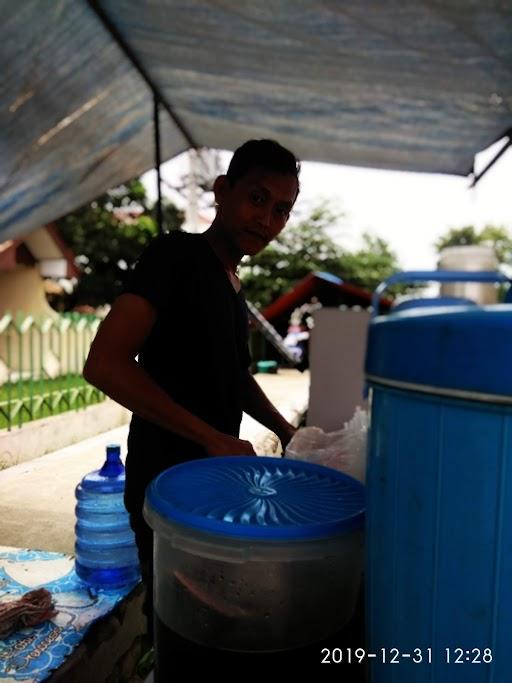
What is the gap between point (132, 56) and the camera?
418cm

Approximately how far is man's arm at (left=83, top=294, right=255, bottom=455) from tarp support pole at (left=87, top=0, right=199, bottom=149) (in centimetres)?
300

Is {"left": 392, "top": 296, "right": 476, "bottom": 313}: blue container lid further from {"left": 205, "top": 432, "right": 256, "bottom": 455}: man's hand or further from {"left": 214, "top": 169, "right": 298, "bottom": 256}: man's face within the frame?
{"left": 214, "top": 169, "right": 298, "bottom": 256}: man's face

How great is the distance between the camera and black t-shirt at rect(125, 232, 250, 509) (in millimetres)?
1343

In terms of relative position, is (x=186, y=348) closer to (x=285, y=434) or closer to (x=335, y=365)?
(x=285, y=434)

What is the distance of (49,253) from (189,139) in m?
7.48

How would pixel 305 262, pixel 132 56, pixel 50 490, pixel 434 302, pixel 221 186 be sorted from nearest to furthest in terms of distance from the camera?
1. pixel 434 302
2. pixel 221 186
3. pixel 132 56
4. pixel 50 490
5. pixel 305 262

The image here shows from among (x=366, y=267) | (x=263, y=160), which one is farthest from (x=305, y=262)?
(x=263, y=160)

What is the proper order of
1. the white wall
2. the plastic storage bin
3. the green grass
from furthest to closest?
the green grass
the white wall
the plastic storage bin

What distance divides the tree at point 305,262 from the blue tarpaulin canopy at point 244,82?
17.9 metres

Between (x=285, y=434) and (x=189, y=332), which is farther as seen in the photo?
(x=285, y=434)

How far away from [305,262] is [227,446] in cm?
2471

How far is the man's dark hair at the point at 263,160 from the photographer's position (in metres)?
1.49
